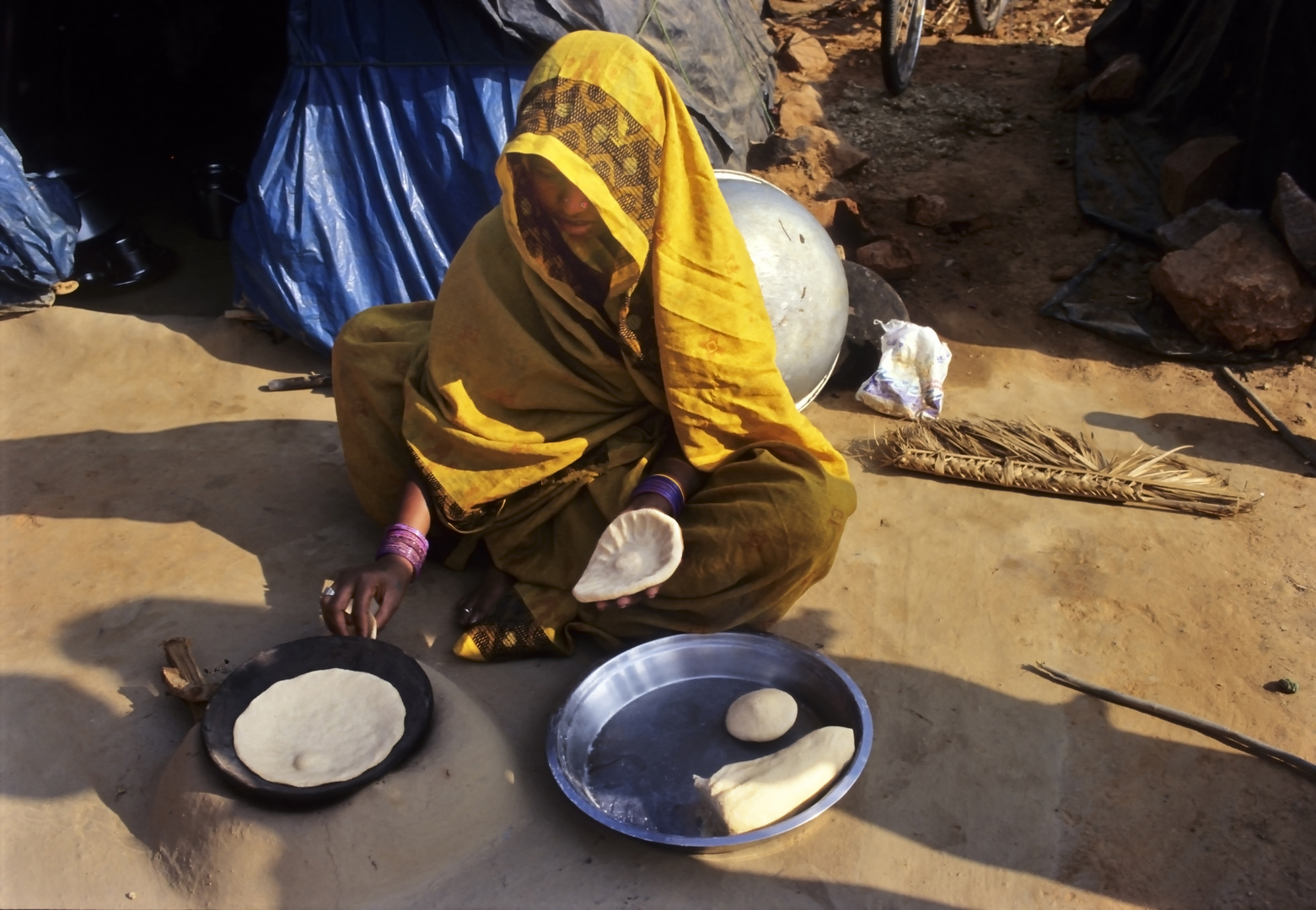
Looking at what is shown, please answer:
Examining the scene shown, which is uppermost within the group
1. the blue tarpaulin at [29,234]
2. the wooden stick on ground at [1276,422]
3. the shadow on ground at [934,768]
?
the blue tarpaulin at [29,234]

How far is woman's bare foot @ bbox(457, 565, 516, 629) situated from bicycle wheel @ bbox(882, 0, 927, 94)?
4672 mm

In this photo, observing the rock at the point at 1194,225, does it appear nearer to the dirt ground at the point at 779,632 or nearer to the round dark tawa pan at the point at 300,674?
the dirt ground at the point at 779,632

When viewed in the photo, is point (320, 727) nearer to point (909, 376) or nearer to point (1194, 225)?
point (909, 376)

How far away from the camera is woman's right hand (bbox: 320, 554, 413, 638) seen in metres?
2.22

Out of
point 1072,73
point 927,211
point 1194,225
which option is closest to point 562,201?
point 927,211

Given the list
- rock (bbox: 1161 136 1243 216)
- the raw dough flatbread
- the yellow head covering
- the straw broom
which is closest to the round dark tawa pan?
the raw dough flatbread

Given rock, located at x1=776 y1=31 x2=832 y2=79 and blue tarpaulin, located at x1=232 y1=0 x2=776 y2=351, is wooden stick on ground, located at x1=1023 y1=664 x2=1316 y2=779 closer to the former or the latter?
blue tarpaulin, located at x1=232 y1=0 x2=776 y2=351

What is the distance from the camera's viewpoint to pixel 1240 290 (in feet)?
12.7

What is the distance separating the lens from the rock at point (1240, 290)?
3846 millimetres

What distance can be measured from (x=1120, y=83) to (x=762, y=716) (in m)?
4.97

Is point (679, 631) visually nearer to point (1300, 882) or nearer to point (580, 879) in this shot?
point (580, 879)

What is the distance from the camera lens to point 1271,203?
4.11 metres

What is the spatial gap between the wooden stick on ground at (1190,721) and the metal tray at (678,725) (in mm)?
629

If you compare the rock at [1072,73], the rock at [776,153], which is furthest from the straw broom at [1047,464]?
the rock at [1072,73]
